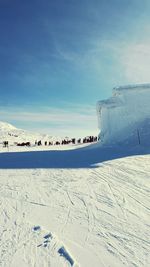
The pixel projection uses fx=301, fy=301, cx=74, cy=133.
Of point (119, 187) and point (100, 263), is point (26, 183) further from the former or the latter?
point (100, 263)

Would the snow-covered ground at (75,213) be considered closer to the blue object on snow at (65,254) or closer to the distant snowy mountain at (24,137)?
the blue object on snow at (65,254)

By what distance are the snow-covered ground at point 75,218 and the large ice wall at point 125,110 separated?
11.3m

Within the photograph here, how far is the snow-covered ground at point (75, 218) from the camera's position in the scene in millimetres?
4809

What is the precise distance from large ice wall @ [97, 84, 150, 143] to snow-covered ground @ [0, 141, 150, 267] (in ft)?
37.0

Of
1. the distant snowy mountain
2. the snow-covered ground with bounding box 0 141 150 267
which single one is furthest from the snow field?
the distant snowy mountain

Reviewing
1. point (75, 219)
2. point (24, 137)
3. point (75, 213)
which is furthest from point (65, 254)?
point (24, 137)

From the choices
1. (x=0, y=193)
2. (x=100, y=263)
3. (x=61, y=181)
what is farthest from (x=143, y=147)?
(x=100, y=263)

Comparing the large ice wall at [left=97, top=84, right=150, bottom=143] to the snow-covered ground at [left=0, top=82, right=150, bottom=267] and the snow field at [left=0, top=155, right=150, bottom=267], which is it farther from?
the snow field at [left=0, top=155, right=150, bottom=267]

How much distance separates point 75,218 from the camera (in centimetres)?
640

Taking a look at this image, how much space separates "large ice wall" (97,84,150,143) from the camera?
22219mm

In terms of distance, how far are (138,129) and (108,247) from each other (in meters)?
16.4

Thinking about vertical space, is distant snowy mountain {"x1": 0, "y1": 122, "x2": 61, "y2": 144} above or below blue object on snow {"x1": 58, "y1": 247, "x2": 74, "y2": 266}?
above

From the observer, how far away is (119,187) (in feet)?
28.7

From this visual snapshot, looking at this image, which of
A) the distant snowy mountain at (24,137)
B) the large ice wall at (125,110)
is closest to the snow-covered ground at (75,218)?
the large ice wall at (125,110)
